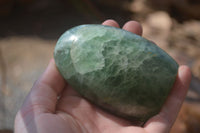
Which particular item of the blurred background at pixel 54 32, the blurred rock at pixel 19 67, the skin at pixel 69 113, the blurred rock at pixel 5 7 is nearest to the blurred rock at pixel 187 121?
the blurred background at pixel 54 32

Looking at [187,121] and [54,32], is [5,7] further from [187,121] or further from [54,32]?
[187,121]

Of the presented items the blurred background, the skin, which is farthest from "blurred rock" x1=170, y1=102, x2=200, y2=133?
the skin

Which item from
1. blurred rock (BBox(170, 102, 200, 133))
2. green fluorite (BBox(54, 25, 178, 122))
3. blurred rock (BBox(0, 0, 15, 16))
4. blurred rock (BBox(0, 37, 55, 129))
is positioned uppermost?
green fluorite (BBox(54, 25, 178, 122))

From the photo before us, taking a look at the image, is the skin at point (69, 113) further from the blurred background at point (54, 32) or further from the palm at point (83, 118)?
the blurred background at point (54, 32)

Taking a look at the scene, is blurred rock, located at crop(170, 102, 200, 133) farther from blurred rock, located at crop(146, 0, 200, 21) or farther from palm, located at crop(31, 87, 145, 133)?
blurred rock, located at crop(146, 0, 200, 21)

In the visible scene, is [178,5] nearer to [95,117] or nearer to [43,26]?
[43,26]

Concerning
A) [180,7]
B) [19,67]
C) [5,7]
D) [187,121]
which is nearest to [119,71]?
[187,121]
